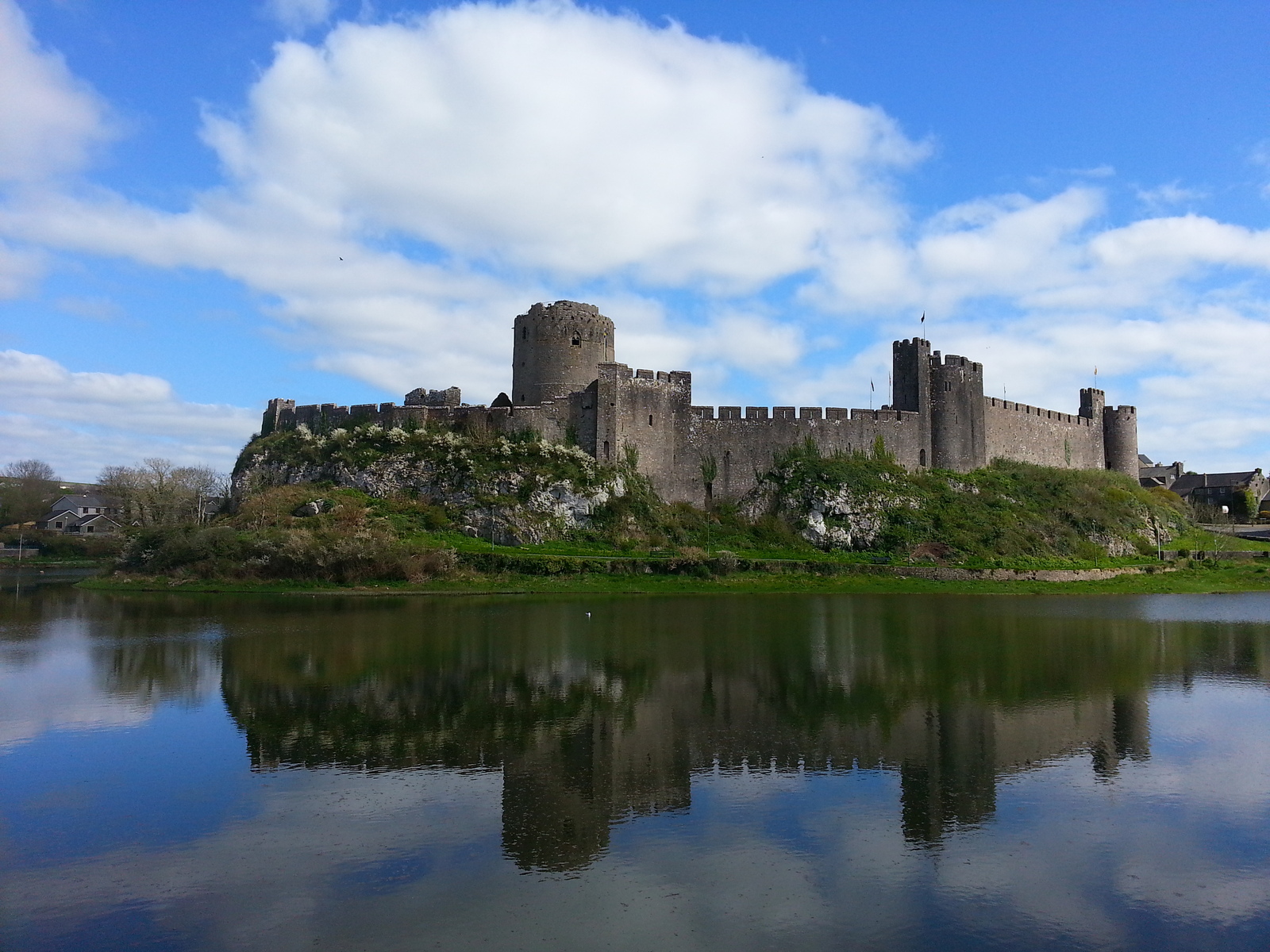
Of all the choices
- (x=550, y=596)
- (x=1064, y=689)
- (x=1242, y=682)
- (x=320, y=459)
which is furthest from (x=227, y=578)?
(x=1242, y=682)

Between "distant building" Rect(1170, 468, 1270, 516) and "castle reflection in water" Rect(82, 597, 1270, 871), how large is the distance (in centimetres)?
5533

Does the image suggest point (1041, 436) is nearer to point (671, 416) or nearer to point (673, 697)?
point (671, 416)

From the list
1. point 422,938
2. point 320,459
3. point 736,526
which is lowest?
point 422,938

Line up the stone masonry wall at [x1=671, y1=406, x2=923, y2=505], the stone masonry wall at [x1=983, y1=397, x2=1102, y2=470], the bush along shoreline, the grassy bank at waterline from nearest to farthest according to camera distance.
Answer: the grassy bank at waterline, the bush along shoreline, the stone masonry wall at [x1=671, y1=406, x2=923, y2=505], the stone masonry wall at [x1=983, y1=397, x2=1102, y2=470]

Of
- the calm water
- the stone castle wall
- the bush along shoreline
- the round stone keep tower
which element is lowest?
the calm water

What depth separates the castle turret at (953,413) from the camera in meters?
43.8

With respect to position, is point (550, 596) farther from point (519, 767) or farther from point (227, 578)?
point (519, 767)

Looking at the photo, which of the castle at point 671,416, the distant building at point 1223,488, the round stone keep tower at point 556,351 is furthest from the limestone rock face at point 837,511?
the distant building at point 1223,488

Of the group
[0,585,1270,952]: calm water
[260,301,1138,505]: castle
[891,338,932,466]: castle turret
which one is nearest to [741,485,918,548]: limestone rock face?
[260,301,1138,505]: castle

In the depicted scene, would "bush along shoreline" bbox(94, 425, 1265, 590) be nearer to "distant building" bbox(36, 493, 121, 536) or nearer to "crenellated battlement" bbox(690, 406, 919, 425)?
"crenellated battlement" bbox(690, 406, 919, 425)

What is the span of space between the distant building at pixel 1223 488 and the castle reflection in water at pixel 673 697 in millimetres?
55330

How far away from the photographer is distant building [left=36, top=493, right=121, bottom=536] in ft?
223

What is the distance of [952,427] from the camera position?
44.0 metres

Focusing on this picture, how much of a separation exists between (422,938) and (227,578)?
94.0ft
